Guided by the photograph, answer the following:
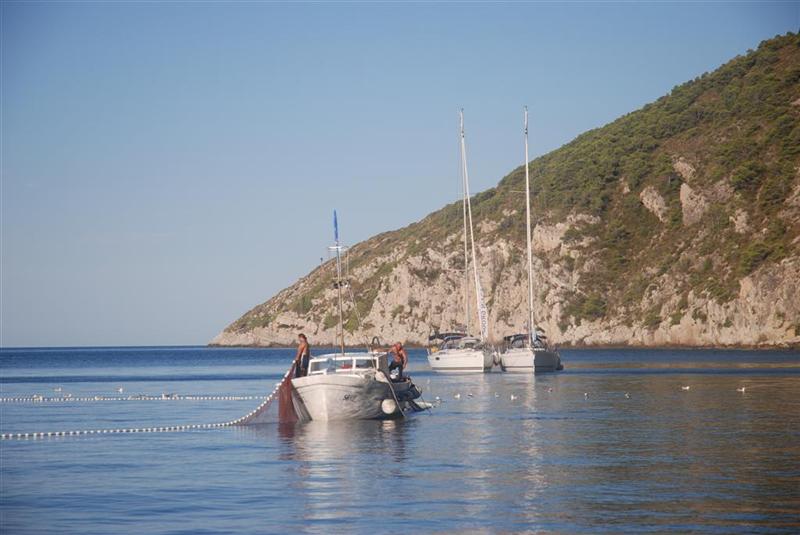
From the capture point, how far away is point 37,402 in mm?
63188

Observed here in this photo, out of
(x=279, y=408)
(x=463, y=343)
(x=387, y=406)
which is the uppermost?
(x=463, y=343)

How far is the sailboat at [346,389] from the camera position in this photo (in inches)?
1658

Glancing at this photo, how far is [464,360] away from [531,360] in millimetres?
6275

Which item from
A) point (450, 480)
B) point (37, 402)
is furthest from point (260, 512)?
point (37, 402)

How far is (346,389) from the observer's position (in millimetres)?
42562

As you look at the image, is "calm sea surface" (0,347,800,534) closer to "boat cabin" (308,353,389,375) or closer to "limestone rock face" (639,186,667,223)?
"boat cabin" (308,353,389,375)

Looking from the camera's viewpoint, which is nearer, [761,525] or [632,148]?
[761,525]

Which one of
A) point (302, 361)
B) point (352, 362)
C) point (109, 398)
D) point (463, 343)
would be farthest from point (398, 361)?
point (463, 343)

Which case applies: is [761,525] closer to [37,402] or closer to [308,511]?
[308,511]

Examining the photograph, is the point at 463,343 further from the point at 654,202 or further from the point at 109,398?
the point at 654,202

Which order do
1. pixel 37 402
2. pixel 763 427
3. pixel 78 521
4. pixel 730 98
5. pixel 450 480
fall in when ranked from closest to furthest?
pixel 78 521
pixel 450 480
pixel 763 427
pixel 37 402
pixel 730 98

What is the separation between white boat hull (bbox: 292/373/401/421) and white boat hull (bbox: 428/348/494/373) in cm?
5112

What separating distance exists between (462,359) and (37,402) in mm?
→ 41827

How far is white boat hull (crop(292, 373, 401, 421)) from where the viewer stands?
4209 centimetres
